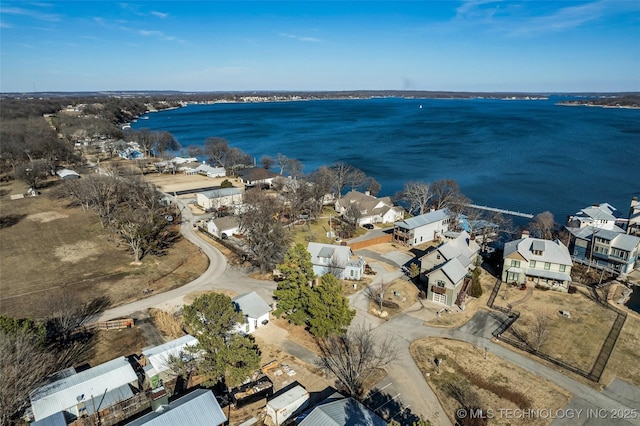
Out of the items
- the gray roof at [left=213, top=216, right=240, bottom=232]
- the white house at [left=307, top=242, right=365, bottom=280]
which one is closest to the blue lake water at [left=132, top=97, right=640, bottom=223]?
the gray roof at [left=213, top=216, right=240, bottom=232]

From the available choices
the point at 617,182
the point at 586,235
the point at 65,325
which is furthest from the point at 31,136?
the point at 617,182

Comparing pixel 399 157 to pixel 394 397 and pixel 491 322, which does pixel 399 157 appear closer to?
pixel 491 322

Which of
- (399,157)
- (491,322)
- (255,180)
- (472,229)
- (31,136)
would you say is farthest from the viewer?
(399,157)

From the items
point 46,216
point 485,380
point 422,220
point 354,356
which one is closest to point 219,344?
point 354,356

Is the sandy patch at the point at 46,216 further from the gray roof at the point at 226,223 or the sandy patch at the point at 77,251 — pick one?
the gray roof at the point at 226,223

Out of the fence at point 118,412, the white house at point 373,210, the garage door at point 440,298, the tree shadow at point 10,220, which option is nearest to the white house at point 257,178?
the white house at point 373,210

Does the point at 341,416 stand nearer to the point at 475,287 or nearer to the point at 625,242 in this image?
the point at 475,287

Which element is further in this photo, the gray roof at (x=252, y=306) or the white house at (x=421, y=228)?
the white house at (x=421, y=228)
